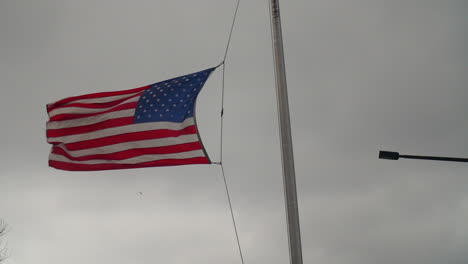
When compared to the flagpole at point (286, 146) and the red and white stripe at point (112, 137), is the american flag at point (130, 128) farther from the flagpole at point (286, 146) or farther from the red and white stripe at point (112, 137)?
the flagpole at point (286, 146)

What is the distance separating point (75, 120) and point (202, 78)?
4.91 m

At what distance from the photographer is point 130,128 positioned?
53.5 feet

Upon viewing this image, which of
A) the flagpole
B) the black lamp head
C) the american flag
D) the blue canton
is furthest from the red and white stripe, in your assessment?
the black lamp head

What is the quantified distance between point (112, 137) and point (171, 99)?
2.43 m

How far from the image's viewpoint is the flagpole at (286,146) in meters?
11.2

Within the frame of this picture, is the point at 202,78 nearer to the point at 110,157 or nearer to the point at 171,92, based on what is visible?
the point at 171,92

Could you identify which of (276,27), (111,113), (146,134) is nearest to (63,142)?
(111,113)

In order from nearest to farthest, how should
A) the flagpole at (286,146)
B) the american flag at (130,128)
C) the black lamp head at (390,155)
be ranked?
the flagpole at (286,146), the black lamp head at (390,155), the american flag at (130,128)

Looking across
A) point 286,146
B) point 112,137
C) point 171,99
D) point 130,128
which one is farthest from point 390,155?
point 112,137

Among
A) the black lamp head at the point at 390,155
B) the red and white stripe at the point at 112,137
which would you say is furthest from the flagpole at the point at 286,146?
the red and white stripe at the point at 112,137

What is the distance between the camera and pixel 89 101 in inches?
666

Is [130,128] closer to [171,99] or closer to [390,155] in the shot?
[171,99]

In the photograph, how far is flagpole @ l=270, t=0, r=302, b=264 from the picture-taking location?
11.2 meters

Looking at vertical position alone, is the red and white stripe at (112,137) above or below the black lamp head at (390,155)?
above
